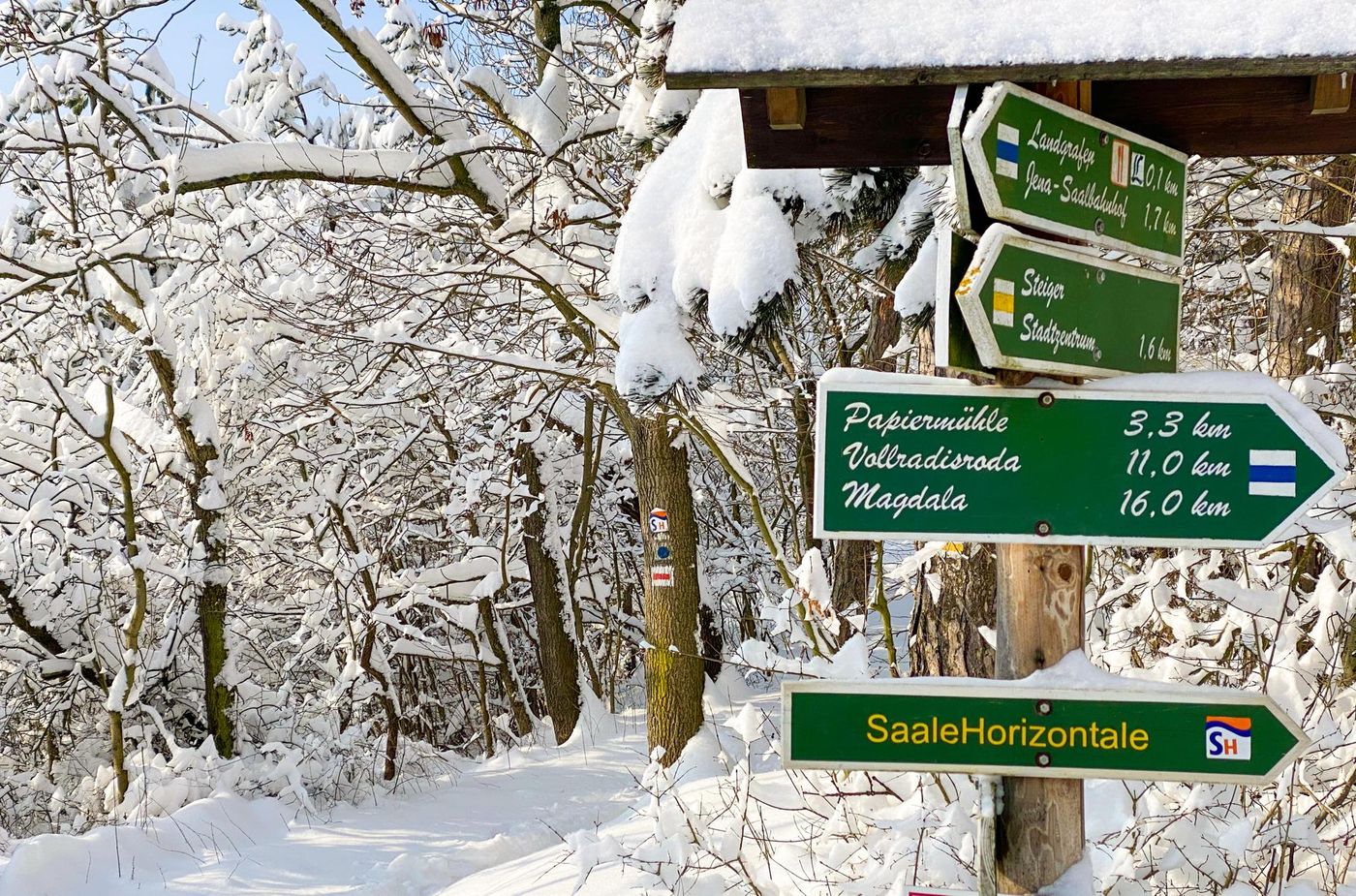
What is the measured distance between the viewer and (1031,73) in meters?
2.02

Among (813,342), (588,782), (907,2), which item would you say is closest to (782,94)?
(907,2)

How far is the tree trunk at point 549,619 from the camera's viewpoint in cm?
1100

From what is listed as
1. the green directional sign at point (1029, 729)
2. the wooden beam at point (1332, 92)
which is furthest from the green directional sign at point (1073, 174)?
the green directional sign at point (1029, 729)

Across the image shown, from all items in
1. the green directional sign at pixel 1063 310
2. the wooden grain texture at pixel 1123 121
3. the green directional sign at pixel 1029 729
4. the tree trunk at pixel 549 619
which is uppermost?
the wooden grain texture at pixel 1123 121

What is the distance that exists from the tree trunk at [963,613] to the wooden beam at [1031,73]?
6.98 feet

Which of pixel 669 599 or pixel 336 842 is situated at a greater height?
pixel 669 599

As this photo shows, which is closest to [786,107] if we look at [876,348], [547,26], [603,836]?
[603,836]

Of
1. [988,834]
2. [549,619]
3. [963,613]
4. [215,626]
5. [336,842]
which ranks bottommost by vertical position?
[336,842]

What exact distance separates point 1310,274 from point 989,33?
376 centimetres

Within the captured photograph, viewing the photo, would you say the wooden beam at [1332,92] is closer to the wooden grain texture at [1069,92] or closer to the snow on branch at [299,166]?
the wooden grain texture at [1069,92]

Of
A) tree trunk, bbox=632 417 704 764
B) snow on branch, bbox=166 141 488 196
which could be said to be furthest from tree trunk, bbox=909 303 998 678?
tree trunk, bbox=632 417 704 764

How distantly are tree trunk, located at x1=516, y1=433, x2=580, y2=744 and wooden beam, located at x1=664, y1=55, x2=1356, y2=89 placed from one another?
8.95 metres

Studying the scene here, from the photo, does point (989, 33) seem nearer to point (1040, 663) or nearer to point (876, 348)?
point (1040, 663)

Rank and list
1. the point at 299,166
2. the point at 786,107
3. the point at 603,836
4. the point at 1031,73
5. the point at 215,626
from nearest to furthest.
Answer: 1. the point at 1031,73
2. the point at 786,107
3. the point at 603,836
4. the point at 299,166
5. the point at 215,626
